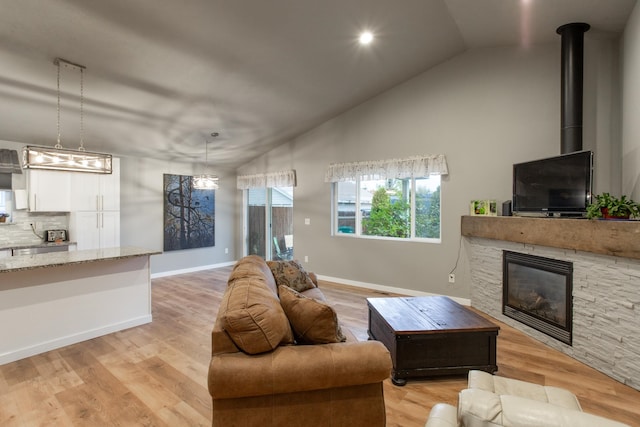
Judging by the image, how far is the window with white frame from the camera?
4.59 m

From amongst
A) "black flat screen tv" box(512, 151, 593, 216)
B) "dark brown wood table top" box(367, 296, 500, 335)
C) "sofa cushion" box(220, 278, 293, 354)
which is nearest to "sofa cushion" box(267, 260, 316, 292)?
"dark brown wood table top" box(367, 296, 500, 335)

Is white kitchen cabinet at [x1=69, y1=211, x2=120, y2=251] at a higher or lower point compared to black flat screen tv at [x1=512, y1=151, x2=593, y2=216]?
lower

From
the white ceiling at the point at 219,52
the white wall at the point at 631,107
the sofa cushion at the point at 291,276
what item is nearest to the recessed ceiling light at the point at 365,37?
the white ceiling at the point at 219,52

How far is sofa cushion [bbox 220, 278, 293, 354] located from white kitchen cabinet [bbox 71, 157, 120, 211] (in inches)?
167

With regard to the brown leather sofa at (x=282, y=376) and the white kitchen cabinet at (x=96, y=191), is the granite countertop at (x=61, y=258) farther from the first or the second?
the brown leather sofa at (x=282, y=376)

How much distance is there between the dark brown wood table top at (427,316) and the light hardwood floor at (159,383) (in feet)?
1.48

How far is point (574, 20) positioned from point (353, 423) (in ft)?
14.0

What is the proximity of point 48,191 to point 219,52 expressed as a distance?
3.56 m

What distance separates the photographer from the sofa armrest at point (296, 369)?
1.47m

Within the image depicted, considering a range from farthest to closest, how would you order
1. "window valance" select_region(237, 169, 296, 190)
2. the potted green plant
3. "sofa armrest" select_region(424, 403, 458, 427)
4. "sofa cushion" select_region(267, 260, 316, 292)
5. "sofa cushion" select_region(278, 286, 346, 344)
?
"window valance" select_region(237, 169, 296, 190) → "sofa cushion" select_region(267, 260, 316, 292) → the potted green plant → "sofa cushion" select_region(278, 286, 346, 344) → "sofa armrest" select_region(424, 403, 458, 427)

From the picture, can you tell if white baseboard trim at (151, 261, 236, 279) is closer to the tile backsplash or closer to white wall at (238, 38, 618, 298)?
the tile backsplash

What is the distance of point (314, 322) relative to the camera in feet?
5.71

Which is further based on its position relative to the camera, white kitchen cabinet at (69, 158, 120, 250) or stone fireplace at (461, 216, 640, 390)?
white kitchen cabinet at (69, 158, 120, 250)

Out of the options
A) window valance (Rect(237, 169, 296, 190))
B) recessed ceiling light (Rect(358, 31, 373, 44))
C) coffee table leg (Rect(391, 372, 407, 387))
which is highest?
recessed ceiling light (Rect(358, 31, 373, 44))
